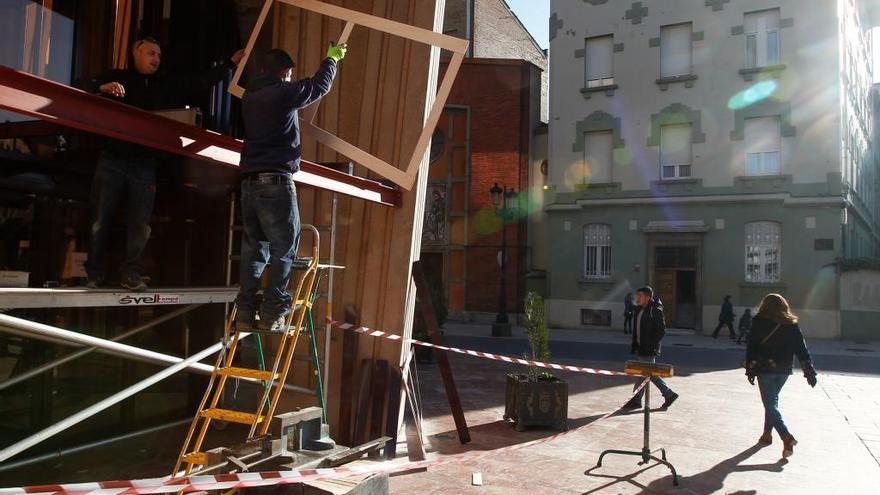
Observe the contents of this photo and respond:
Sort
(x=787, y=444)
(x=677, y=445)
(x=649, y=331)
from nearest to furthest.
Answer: (x=787, y=444) < (x=677, y=445) < (x=649, y=331)

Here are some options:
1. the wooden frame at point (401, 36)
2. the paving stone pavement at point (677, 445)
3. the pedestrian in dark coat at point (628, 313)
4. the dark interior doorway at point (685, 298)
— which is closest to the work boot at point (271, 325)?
the wooden frame at point (401, 36)

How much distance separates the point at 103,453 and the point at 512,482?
382cm

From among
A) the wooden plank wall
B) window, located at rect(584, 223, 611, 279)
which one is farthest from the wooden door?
the wooden plank wall

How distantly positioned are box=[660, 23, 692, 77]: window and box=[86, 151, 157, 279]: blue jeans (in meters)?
21.9

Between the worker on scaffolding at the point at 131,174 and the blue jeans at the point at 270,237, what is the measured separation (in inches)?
41.6

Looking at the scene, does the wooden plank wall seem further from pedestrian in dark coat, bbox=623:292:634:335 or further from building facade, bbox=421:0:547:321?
building facade, bbox=421:0:547:321

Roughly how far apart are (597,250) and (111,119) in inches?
851

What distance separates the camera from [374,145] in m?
6.62

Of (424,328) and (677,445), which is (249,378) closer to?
(677,445)

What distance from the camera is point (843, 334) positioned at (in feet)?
65.7

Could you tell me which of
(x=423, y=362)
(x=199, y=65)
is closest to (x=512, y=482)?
(x=199, y=65)

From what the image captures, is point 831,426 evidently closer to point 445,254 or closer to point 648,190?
point 648,190

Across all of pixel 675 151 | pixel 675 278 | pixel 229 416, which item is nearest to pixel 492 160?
pixel 675 151

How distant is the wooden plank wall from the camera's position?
255 inches
